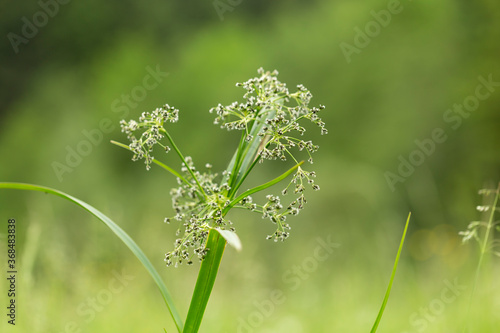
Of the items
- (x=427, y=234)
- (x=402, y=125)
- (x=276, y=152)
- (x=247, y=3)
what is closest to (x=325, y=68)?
(x=402, y=125)

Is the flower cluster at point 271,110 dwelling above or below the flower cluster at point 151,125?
above

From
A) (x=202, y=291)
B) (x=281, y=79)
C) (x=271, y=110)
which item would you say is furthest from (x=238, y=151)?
(x=281, y=79)

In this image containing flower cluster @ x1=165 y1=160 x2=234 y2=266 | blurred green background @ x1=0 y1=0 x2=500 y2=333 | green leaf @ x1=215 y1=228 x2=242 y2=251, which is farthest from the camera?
blurred green background @ x1=0 y1=0 x2=500 y2=333

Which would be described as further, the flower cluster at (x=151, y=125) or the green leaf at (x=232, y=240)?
the flower cluster at (x=151, y=125)

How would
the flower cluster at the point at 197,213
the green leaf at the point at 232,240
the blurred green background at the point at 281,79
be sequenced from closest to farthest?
the green leaf at the point at 232,240
the flower cluster at the point at 197,213
the blurred green background at the point at 281,79

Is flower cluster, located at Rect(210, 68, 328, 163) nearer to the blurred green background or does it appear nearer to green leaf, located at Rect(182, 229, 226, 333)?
green leaf, located at Rect(182, 229, 226, 333)

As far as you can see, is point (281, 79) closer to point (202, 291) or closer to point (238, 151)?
point (238, 151)

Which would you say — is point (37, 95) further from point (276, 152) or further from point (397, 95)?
point (276, 152)

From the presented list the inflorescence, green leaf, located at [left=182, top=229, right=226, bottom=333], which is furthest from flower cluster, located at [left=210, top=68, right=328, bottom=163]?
green leaf, located at [left=182, top=229, right=226, bottom=333]

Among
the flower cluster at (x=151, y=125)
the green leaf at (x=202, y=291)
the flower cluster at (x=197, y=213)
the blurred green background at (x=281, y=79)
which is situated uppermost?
the blurred green background at (x=281, y=79)

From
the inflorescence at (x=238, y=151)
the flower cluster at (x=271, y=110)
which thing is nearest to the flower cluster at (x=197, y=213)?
the inflorescence at (x=238, y=151)

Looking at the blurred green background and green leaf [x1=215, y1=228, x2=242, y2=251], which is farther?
the blurred green background

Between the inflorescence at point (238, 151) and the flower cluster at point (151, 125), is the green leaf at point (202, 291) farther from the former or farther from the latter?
the flower cluster at point (151, 125)
